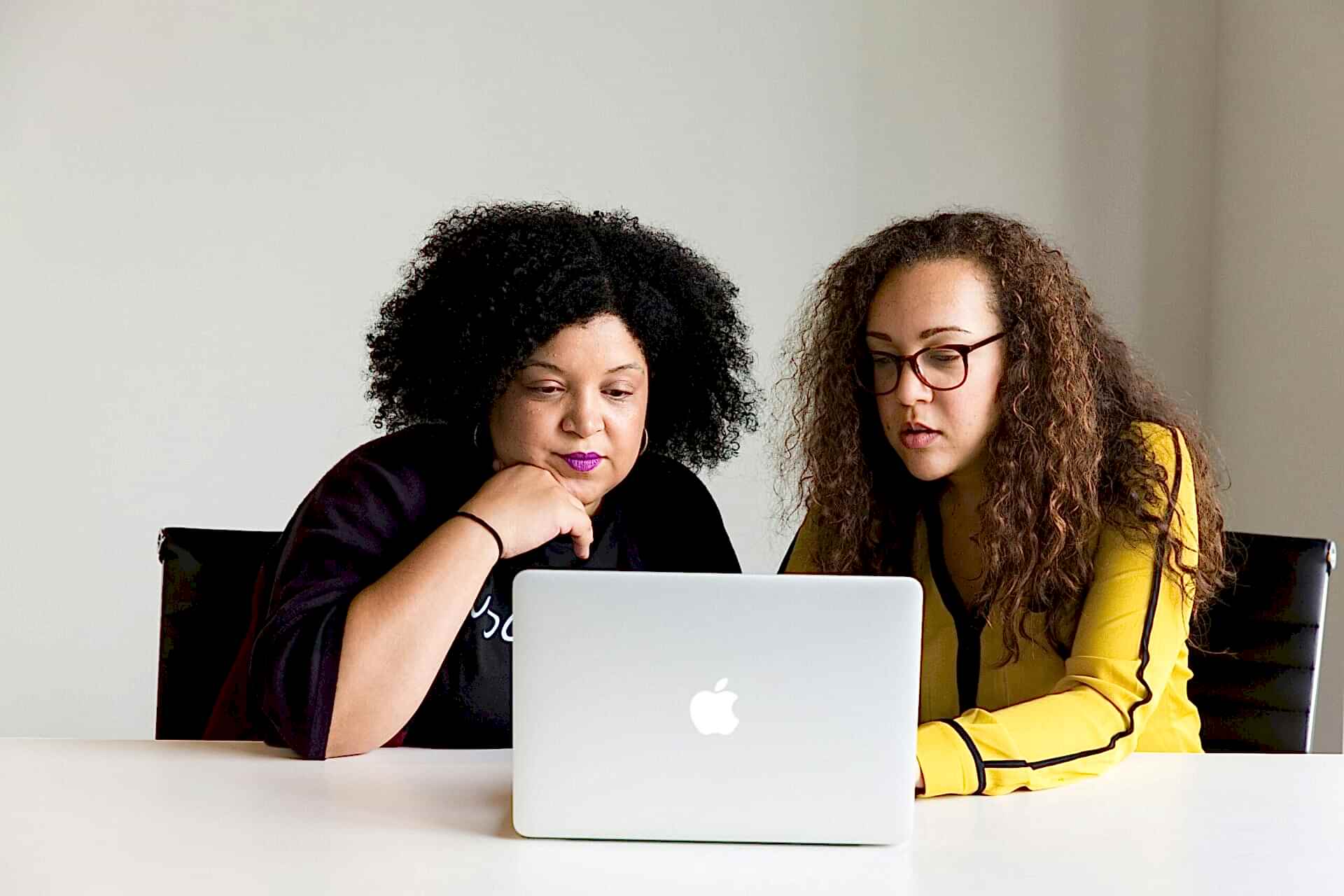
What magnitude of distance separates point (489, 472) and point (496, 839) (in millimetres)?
662

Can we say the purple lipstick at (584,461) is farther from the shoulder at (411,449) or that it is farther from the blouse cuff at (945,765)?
the blouse cuff at (945,765)

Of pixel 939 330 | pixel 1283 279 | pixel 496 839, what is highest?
pixel 1283 279

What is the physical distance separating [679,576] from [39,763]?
2.26 feet

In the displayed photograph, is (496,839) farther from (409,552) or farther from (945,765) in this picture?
(409,552)

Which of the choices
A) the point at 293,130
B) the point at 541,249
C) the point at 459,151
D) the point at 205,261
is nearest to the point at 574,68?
the point at 459,151

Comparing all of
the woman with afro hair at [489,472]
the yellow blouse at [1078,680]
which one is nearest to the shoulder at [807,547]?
the yellow blouse at [1078,680]

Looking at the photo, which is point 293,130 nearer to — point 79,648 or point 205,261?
point 205,261

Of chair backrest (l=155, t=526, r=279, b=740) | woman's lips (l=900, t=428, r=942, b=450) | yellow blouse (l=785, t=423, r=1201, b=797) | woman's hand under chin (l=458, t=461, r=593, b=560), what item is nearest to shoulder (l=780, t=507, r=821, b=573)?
yellow blouse (l=785, t=423, r=1201, b=797)

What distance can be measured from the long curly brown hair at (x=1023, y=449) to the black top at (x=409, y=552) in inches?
7.6

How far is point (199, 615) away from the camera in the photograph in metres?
1.72

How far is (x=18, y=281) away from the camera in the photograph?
287 centimetres

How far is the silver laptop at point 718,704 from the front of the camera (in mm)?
1050

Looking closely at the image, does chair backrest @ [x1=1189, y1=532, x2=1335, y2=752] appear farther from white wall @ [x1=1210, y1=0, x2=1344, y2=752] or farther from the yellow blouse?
white wall @ [x1=1210, y1=0, x2=1344, y2=752]

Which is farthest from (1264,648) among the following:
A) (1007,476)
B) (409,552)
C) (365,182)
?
(365,182)
